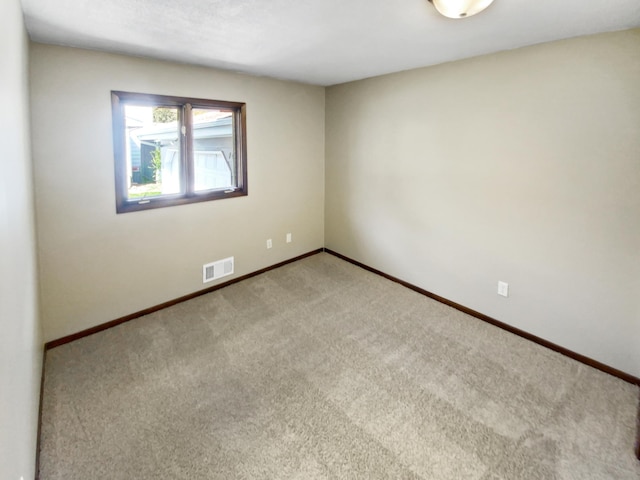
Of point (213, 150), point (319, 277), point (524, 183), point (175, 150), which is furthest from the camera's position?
point (319, 277)

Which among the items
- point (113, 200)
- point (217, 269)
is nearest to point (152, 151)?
point (113, 200)

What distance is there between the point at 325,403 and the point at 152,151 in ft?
8.68

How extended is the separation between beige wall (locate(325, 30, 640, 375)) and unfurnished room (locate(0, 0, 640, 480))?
18 mm

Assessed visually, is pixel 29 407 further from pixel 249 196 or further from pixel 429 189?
pixel 429 189

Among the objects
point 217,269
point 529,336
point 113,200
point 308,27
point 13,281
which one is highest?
point 308,27

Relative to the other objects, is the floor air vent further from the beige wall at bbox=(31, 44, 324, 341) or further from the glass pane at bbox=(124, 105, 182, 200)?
the glass pane at bbox=(124, 105, 182, 200)

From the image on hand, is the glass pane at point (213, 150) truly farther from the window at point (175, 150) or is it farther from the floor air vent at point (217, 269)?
the floor air vent at point (217, 269)

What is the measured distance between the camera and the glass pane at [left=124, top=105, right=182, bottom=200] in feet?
9.79

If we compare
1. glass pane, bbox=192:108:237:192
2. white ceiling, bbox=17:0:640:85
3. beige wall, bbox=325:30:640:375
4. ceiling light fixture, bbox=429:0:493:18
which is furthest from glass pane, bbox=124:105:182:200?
ceiling light fixture, bbox=429:0:493:18

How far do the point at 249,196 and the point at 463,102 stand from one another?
93.4 inches

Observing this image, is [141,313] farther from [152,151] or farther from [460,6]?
[460,6]

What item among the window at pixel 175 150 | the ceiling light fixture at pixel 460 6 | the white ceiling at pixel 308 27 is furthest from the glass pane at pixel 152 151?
the ceiling light fixture at pixel 460 6

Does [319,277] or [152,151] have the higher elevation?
[152,151]

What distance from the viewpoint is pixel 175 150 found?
3.30 m
